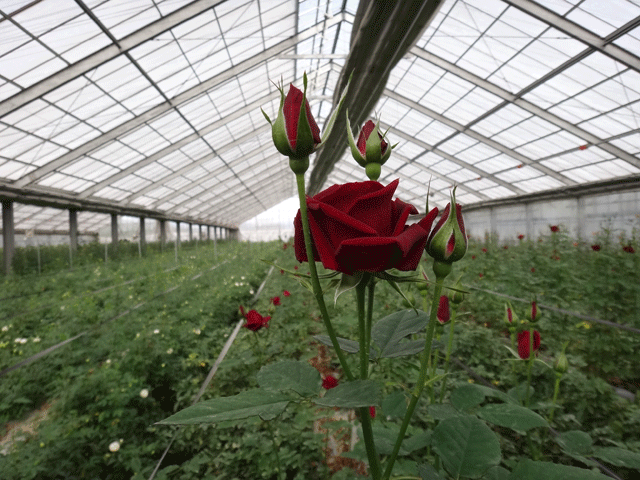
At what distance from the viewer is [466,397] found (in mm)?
687

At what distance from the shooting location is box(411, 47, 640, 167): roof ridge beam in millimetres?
7746

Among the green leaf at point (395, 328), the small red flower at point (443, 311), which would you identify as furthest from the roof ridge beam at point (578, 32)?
the green leaf at point (395, 328)

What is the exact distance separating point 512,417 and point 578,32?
7366mm

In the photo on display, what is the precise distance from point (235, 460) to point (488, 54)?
8308 mm

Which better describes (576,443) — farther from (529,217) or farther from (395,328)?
(529,217)

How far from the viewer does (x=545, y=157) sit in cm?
1026

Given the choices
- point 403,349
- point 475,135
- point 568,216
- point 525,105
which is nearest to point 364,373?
point 403,349

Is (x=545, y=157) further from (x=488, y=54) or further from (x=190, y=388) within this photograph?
(x=190, y=388)

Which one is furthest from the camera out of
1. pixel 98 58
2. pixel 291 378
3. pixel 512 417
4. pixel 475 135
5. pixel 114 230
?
pixel 114 230

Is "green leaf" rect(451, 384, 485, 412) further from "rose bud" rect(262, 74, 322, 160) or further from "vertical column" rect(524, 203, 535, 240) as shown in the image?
"vertical column" rect(524, 203, 535, 240)

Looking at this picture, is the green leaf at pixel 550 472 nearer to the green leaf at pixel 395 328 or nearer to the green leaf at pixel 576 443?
the green leaf at pixel 395 328

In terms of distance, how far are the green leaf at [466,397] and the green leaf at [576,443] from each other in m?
0.36

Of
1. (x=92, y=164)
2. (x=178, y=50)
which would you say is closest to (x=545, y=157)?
(x=178, y=50)

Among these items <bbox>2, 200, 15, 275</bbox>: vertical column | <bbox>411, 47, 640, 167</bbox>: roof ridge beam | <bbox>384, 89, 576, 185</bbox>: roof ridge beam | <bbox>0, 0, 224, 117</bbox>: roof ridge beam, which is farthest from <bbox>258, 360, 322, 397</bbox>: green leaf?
<bbox>2, 200, 15, 275</bbox>: vertical column
